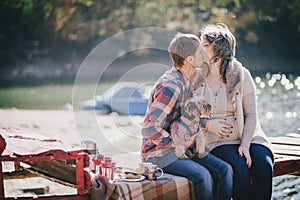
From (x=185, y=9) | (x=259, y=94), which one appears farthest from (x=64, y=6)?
(x=259, y=94)

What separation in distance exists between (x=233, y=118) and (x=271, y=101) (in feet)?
32.8

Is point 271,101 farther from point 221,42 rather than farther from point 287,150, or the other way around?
point 221,42

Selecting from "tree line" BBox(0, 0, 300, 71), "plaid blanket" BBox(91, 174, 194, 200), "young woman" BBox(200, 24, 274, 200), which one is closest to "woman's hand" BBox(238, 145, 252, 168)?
"young woman" BBox(200, 24, 274, 200)

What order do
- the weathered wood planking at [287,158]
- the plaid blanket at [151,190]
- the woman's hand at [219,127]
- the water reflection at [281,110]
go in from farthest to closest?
the water reflection at [281,110] < the weathered wood planking at [287,158] < the woman's hand at [219,127] < the plaid blanket at [151,190]

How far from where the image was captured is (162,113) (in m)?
3.58

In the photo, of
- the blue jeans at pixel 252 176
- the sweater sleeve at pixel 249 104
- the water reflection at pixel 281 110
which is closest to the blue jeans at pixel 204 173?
the blue jeans at pixel 252 176

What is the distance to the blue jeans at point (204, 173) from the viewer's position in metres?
3.55

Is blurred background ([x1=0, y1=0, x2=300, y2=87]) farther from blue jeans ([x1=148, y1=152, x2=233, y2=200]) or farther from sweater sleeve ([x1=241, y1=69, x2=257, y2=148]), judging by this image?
blue jeans ([x1=148, y1=152, x2=233, y2=200])

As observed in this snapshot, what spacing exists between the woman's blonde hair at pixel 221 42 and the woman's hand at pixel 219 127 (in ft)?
1.13

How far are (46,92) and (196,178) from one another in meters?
14.9

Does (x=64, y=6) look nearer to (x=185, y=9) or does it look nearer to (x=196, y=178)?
(x=185, y=9)

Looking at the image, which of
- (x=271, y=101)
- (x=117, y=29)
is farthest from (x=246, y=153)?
(x=117, y=29)

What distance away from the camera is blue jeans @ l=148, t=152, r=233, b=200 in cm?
355

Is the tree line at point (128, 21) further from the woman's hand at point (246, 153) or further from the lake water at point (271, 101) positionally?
the woman's hand at point (246, 153)
